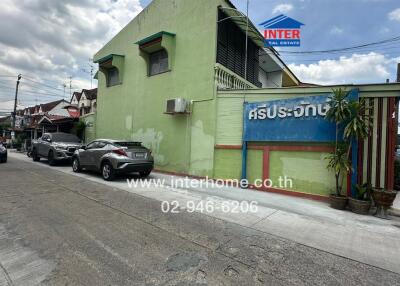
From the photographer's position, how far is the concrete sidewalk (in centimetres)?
398

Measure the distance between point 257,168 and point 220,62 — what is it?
465cm

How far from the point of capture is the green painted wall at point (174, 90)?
9.76m

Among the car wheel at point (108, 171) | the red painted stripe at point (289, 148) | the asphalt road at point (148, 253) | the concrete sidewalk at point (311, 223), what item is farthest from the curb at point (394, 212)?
the car wheel at point (108, 171)

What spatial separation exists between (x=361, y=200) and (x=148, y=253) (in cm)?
537

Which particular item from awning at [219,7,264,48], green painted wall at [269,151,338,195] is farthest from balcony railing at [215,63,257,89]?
green painted wall at [269,151,338,195]

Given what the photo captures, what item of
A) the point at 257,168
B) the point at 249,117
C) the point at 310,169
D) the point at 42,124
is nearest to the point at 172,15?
the point at 249,117

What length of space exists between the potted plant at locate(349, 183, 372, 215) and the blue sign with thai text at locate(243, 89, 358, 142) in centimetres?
151

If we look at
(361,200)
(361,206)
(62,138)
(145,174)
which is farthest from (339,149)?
(62,138)

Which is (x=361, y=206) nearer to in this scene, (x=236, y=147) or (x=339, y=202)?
(x=339, y=202)

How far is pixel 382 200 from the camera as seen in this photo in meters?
5.73

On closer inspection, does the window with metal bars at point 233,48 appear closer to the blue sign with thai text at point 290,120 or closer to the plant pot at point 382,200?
the blue sign with thai text at point 290,120

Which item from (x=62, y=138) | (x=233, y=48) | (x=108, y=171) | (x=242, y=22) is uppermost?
(x=242, y=22)

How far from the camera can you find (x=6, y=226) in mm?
4434

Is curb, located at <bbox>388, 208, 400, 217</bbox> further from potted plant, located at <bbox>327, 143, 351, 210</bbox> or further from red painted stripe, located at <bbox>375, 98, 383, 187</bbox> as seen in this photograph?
potted plant, located at <bbox>327, 143, 351, 210</bbox>
